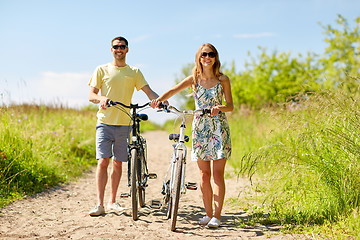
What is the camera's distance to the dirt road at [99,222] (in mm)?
4410

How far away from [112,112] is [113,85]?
369 millimetres

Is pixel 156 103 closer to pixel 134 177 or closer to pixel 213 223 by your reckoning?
pixel 134 177

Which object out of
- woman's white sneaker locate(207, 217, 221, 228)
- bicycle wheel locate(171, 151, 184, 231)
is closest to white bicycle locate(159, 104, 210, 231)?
bicycle wheel locate(171, 151, 184, 231)

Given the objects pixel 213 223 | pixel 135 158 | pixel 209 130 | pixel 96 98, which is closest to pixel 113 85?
pixel 96 98

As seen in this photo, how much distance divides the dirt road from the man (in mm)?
442

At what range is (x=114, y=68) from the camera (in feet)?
17.6

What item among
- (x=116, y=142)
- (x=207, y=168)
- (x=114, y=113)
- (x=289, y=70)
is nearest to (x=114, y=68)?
(x=114, y=113)

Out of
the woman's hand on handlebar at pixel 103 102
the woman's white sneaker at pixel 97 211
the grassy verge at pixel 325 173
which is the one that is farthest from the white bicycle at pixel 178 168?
the woman's white sneaker at pixel 97 211

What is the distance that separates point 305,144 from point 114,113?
2.69 meters

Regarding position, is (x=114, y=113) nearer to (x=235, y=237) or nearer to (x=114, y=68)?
(x=114, y=68)

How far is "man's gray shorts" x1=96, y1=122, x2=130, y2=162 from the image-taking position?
5312 mm

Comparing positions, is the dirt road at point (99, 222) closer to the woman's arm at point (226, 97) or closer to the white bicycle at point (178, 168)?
the white bicycle at point (178, 168)

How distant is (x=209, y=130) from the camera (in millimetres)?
4680

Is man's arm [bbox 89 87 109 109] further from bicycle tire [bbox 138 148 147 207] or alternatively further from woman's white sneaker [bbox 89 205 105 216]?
woman's white sneaker [bbox 89 205 105 216]
